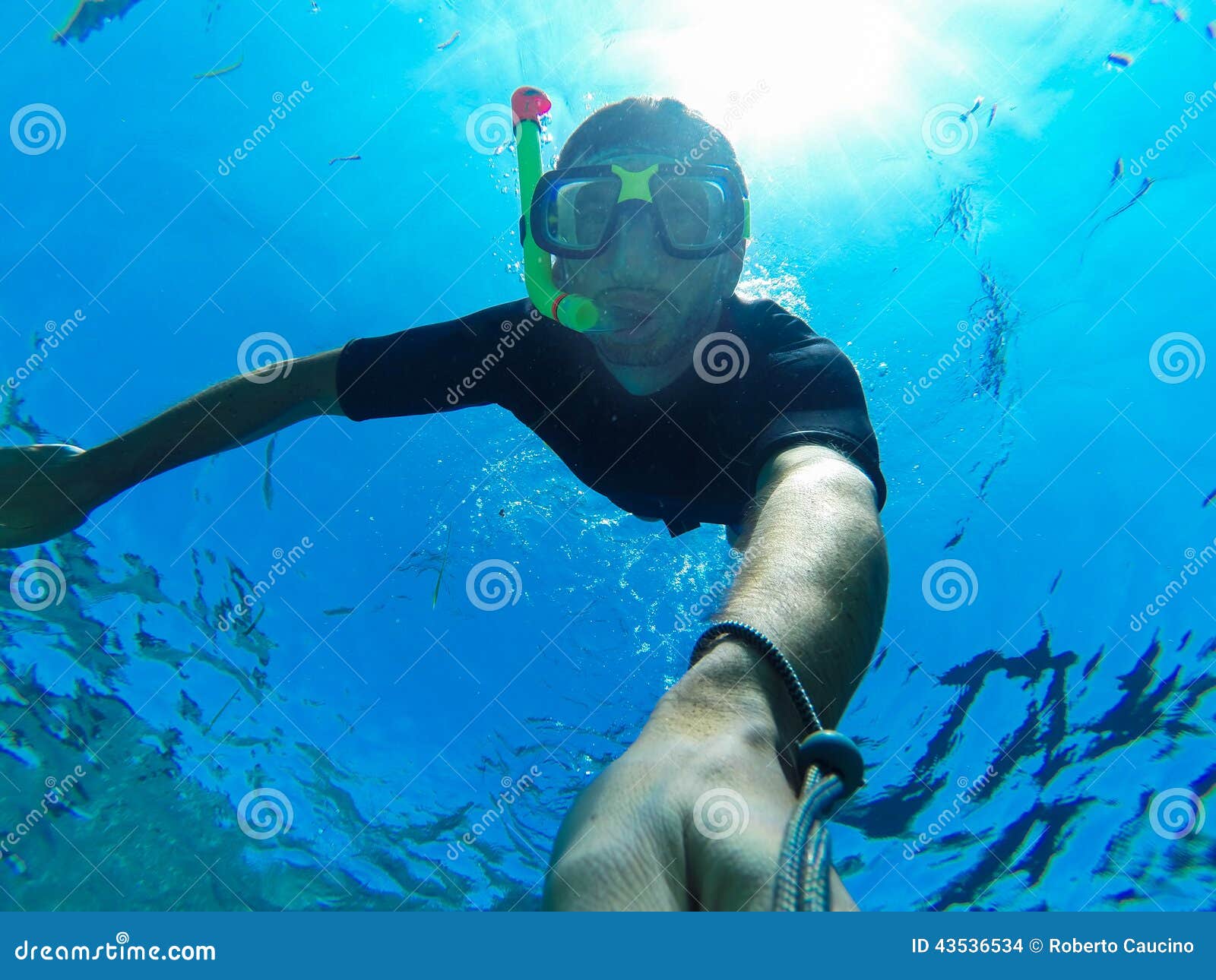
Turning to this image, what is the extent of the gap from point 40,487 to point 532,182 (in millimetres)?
3725

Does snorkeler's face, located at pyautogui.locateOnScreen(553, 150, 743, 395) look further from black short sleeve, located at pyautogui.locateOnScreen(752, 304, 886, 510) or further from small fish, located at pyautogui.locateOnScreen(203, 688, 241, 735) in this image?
small fish, located at pyautogui.locateOnScreen(203, 688, 241, 735)

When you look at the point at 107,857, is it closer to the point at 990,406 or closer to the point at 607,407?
the point at 607,407

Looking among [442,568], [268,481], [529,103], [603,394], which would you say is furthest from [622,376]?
[268,481]

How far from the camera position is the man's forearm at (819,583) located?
1561mm

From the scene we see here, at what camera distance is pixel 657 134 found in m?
4.23

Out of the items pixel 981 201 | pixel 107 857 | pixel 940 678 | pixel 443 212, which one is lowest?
pixel 107 857

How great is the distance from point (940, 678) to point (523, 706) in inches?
250

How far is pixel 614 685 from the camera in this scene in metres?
9.88

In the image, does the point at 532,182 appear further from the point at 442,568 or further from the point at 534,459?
the point at 442,568

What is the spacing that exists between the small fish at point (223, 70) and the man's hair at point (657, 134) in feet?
15.5

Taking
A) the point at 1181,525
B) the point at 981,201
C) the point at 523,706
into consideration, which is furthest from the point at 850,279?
the point at 523,706

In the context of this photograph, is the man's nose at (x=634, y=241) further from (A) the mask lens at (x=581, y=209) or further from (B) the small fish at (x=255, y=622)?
(B) the small fish at (x=255, y=622)

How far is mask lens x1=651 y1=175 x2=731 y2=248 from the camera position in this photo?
13.5 feet

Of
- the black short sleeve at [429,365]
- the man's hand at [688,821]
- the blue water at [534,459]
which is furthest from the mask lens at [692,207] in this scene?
the man's hand at [688,821]
